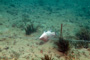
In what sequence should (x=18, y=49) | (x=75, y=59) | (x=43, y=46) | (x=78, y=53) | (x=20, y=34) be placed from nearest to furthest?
(x=75, y=59) < (x=78, y=53) < (x=18, y=49) < (x=43, y=46) < (x=20, y=34)

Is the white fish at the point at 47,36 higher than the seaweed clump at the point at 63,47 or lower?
higher

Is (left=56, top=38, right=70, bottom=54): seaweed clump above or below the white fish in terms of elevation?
below

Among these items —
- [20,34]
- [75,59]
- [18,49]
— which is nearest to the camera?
[75,59]

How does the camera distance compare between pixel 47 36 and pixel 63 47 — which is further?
pixel 47 36

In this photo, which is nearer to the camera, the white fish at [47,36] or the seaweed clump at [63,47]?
the seaweed clump at [63,47]

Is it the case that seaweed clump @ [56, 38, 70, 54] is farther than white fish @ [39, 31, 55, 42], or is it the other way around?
white fish @ [39, 31, 55, 42]

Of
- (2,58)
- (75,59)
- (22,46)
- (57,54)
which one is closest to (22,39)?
(22,46)

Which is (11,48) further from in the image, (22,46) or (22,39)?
(22,39)

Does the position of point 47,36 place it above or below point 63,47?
above

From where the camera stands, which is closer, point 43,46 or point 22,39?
point 43,46

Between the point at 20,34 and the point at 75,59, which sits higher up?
the point at 20,34

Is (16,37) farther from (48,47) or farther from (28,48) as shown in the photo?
(48,47)

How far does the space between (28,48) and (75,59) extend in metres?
2.57

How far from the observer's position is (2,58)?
14.6 ft
